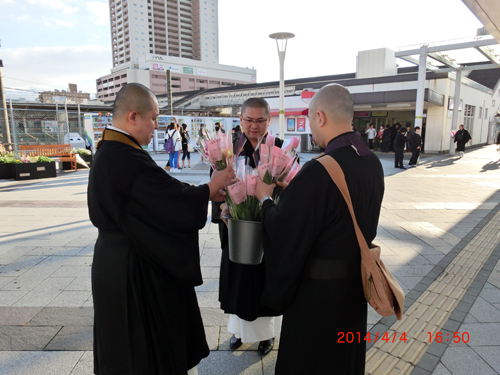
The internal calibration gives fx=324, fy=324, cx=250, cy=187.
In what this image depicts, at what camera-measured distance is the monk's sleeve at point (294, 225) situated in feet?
4.80

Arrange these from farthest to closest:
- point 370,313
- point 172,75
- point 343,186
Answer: point 172,75 < point 370,313 < point 343,186

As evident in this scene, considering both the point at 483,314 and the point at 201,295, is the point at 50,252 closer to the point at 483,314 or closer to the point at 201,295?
the point at 201,295

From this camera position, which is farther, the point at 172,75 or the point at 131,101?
the point at 172,75

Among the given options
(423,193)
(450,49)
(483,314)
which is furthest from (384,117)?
(483,314)

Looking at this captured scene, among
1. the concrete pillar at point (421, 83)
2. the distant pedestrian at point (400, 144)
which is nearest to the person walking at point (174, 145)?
the distant pedestrian at point (400, 144)

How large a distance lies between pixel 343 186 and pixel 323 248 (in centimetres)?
31

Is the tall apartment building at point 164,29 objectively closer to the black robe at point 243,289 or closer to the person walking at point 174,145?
the person walking at point 174,145

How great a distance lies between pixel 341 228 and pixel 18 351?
2555 millimetres

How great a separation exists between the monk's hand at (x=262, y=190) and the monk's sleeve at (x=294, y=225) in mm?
138

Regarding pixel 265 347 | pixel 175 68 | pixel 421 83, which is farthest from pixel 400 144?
pixel 175 68

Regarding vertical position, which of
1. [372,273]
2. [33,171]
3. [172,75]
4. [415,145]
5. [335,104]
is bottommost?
[33,171]

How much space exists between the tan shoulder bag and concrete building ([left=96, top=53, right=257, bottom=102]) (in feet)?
274

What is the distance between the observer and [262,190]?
5.77 ft
